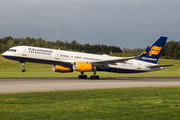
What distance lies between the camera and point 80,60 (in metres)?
39.4

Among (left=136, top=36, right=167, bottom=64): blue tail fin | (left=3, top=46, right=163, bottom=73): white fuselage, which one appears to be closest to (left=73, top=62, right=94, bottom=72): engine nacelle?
(left=3, top=46, right=163, bottom=73): white fuselage

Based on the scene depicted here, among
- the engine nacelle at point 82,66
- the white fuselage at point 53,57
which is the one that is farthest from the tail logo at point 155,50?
the engine nacelle at point 82,66

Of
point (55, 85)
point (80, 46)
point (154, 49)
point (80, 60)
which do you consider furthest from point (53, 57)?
point (80, 46)

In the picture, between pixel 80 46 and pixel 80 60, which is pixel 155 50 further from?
pixel 80 46

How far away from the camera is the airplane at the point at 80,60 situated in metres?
36.4

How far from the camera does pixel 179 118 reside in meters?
10.0

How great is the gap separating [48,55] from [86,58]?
22.5ft

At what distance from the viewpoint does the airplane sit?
36438 mm

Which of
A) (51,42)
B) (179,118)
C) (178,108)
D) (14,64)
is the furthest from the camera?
(51,42)

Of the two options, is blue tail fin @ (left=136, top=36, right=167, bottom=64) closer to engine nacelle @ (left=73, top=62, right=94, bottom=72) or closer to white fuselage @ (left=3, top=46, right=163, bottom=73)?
white fuselage @ (left=3, top=46, right=163, bottom=73)

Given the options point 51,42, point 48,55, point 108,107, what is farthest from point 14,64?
point 108,107

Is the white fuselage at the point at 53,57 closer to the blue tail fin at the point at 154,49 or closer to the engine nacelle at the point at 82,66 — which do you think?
the engine nacelle at the point at 82,66

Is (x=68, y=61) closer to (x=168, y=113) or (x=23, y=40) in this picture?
(x=168, y=113)

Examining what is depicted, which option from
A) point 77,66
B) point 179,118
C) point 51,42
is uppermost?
point 51,42
